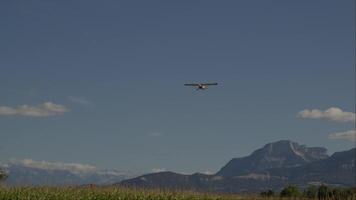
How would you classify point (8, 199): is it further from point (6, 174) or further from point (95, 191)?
point (6, 174)

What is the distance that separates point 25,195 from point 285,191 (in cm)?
5854

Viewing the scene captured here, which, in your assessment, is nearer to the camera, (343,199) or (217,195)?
(343,199)

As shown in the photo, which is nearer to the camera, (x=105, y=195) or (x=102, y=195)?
(x=105, y=195)

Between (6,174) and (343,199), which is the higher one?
(6,174)

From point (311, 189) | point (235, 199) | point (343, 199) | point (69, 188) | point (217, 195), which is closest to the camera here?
point (343, 199)

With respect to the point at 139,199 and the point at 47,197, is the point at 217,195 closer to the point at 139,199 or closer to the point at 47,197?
the point at 139,199

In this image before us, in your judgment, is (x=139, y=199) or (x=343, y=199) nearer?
(x=343, y=199)

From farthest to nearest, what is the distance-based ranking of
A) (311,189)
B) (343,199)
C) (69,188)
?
(311,189), (69,188), (343,199)

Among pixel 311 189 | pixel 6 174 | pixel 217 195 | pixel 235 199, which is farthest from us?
pixel 6 174

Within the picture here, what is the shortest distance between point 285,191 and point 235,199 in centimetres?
5272

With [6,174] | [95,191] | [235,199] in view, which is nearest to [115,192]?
[95,191]

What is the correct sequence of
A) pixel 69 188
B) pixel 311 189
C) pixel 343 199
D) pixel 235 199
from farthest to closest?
1. pixel 311 189
2. pixel 69 188
3. pixel 235 199
4. pixel 343 199

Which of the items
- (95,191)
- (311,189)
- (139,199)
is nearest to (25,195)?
(95,191)

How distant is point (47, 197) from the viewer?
54906mm
